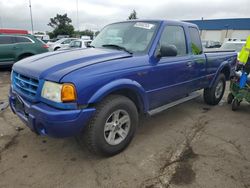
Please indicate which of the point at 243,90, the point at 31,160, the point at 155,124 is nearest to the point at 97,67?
the point at 31,160

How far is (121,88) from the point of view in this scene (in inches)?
112

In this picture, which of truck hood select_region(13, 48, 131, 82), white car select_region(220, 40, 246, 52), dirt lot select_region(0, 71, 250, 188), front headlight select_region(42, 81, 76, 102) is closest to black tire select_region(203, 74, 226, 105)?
dirt lot select_region(0, 71, 250, 188)

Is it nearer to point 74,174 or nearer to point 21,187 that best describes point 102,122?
point 74,174

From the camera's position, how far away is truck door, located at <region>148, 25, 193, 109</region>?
3.43 metres

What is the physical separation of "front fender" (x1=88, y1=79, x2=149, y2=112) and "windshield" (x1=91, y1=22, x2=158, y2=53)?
2.18 feet

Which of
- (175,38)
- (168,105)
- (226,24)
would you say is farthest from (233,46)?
(226,24)

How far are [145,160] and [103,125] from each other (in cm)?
78

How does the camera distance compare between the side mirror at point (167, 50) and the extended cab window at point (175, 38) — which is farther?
the extended cab window at point (175, 38)

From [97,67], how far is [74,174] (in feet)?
4.37

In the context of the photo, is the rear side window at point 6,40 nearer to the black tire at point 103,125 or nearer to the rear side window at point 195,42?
the rear side window at point 195,42

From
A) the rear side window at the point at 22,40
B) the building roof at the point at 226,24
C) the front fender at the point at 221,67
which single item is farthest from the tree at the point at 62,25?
the front fender at the point at 221,67

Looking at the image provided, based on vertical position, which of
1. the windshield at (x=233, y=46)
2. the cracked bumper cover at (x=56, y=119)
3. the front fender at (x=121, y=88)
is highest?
the windshield at (x=233, y=46)

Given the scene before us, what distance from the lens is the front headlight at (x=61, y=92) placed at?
2.38 meters

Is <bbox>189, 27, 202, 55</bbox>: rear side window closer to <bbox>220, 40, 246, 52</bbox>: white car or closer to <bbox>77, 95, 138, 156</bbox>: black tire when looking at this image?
<bbox>77, 95, 138, 156</bbox>: black tire
